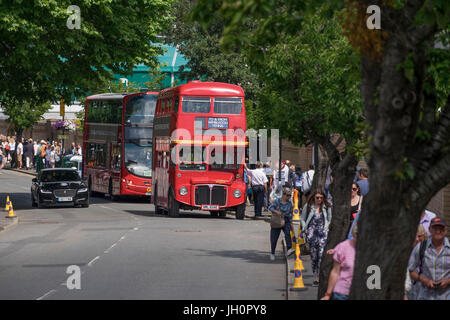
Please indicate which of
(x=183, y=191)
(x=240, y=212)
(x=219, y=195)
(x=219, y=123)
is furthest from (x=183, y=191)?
(x=219, y=123)

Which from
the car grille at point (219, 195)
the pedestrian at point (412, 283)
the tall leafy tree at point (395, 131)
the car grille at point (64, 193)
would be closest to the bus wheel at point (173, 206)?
the car grille at point (219, 195)

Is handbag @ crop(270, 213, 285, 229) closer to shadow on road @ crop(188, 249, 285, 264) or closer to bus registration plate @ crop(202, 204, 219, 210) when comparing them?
shadow on road @ crop(188, 249, 285, 264)

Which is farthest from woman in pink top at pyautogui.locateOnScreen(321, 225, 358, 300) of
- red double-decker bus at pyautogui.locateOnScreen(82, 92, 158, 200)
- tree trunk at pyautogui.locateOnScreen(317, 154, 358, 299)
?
red double-decker bus at pyautogui.locateOnScreen(82, 92, 158, 200)

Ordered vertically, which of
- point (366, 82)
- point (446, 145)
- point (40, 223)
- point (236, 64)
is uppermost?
point (236, 64)

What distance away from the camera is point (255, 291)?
15719 mm

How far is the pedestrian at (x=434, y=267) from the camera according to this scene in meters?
10.1

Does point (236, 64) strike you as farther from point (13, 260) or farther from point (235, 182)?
point (13, 260)

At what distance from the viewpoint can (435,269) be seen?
10.2 metres

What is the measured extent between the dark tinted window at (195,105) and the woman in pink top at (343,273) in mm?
21765

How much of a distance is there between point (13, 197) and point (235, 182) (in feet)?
44.4

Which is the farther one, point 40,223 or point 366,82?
Answer: point 40,223

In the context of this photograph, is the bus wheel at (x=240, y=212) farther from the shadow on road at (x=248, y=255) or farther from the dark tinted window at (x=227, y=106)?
the shadow on road at (x=248, y=255)
